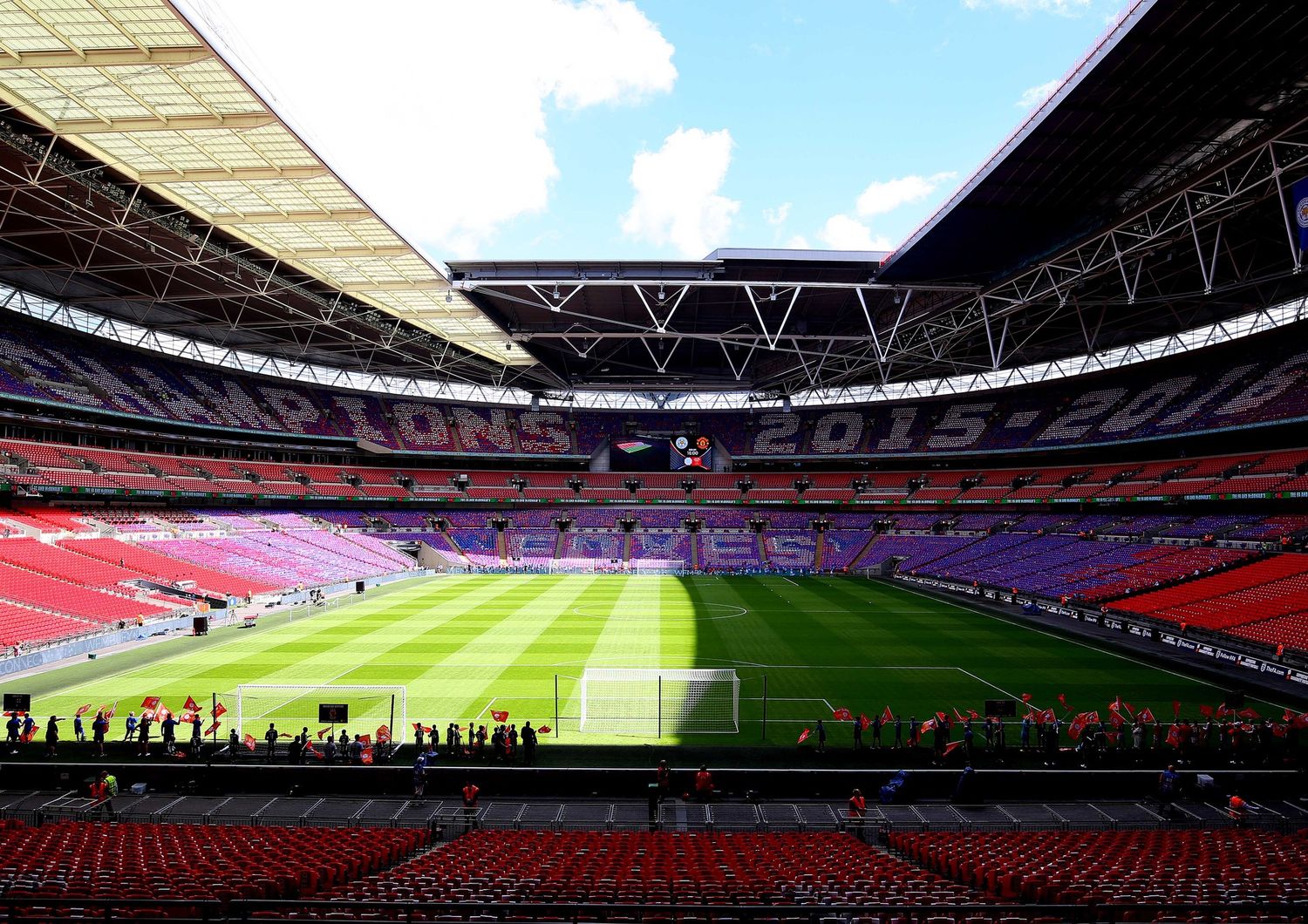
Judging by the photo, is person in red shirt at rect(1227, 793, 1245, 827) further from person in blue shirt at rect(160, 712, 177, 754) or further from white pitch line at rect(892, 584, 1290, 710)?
person in blue shirt at rect(160, 712, 177, 754)

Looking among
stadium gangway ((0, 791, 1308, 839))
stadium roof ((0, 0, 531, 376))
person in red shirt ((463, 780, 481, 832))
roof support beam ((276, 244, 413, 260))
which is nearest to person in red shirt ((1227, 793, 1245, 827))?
stadium gangway ((0, 791, 1308, 839))

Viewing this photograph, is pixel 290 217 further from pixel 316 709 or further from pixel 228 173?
pixel 316 709

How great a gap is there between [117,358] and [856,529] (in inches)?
2506

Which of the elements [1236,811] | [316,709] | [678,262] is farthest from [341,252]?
[1236,811]

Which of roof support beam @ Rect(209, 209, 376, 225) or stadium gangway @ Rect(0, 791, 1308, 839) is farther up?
roof support beam @ Rect(209, 209, 376, 225)

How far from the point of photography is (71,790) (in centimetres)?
1633

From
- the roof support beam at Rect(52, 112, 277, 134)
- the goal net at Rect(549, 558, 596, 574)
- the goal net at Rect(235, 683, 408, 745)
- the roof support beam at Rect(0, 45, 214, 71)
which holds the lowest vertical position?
the goal net at Rect(235, 683, 408, 745)

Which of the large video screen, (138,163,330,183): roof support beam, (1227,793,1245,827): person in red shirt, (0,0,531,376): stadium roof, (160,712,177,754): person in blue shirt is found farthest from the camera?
the large video screen

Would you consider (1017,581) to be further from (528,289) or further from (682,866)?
(682,866)

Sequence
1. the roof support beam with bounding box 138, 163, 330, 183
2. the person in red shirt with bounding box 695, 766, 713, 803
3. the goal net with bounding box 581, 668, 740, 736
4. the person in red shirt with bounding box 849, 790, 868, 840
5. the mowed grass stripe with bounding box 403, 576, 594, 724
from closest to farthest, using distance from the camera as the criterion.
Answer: the person in red shirt with bounding box 849, 790, 868, 840 < the person in red shirt with bounding box 695, 766, 713, 803 < the goal net with bounding box 581, 668, 740, 736 < the mowed grass stripe with bounding box 403, 576, 594, 724 < the roof support beam with bounding box 138, 163, 330, 183

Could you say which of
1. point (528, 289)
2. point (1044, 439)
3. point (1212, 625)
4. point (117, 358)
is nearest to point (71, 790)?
point (528, 289)

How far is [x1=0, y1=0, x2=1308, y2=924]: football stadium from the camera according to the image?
1154cm

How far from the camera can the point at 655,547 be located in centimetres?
6694

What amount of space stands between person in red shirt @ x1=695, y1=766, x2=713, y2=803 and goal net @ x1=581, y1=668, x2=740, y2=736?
383 cm
